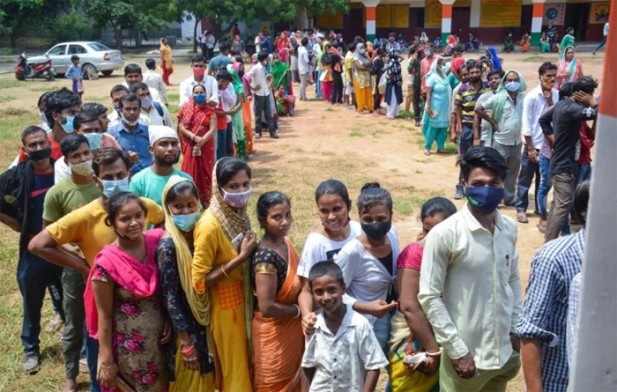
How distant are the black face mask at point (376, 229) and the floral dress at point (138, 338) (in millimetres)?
Result: 1071

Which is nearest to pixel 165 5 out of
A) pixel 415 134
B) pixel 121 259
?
pixel 415 134

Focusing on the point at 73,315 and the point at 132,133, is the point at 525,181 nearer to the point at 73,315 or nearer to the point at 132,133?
the point at 132,133

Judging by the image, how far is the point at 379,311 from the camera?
9.10 ft

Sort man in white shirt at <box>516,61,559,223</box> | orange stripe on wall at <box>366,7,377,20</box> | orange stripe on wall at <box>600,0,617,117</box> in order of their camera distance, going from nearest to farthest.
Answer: orange stripe on wall at <box>600,0,617,117</box>, man in white shirt at <box>516,61,559,223</box>, orange stripe on wall at <box>366,7,377,20</box>

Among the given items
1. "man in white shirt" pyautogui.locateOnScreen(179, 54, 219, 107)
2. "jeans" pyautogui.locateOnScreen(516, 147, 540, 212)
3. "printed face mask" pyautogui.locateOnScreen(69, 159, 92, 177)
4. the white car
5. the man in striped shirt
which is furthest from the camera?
the white car

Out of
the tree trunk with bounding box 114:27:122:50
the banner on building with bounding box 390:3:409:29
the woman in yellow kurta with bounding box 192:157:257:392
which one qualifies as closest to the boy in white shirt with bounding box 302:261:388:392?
the woman in yellow kurta with bounding box 192:157:257:392

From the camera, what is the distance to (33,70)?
22.3 m

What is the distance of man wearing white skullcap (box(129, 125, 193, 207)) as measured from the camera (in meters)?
3.89

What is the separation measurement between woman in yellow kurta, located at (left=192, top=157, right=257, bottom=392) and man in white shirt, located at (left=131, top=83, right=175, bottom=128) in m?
3.15

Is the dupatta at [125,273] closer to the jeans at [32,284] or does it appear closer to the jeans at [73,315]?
the jeans at [73,315]

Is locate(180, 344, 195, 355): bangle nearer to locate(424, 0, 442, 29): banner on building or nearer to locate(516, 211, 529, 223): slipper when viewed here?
locate(516, 211, 529, 223): slipper

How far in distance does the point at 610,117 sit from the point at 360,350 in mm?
1769

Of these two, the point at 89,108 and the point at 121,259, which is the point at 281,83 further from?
the point at 121,259

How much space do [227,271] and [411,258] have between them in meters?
0.89
